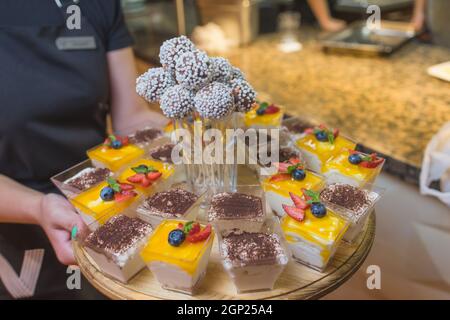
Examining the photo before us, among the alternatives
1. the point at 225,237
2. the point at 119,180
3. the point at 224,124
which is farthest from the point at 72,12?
the point at 225,237

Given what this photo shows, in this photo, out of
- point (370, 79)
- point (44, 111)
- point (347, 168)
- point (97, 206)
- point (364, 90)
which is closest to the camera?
point (97, 206)

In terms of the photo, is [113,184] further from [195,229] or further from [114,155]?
[195,229]

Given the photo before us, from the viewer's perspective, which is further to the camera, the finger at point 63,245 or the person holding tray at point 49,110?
the person holding tray at point 49,110

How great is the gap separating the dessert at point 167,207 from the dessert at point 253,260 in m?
0.17

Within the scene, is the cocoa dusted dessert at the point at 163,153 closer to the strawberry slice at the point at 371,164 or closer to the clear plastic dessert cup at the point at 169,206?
the clear plastic dessert cup at the point at 169,206

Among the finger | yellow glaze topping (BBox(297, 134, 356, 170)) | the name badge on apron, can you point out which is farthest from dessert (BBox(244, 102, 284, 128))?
the finger

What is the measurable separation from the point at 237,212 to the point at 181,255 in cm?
24

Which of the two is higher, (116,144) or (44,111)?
(44,111)

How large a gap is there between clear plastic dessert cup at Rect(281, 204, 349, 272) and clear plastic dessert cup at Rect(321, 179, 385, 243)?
4cm

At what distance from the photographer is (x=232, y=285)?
118cm

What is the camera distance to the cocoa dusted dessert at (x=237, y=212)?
1260 mm

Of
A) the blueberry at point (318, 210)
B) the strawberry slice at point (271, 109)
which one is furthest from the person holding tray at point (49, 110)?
the blueberry at point (318, 210)

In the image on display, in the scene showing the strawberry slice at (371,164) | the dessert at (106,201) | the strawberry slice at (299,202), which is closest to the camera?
the strawberry slice at (299,202)

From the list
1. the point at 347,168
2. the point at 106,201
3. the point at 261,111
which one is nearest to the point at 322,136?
the point at 347,168
